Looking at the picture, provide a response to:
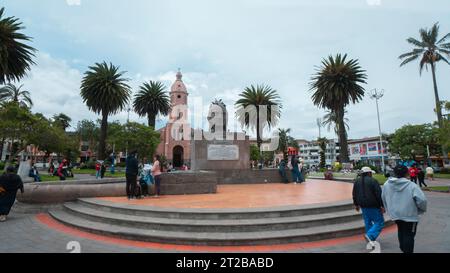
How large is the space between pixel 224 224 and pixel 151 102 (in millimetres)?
42569

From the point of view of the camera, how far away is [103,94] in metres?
34.7

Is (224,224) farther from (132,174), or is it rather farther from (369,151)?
(369,151)

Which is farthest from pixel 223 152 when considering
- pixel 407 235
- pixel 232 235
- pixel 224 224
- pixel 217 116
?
pixel 407 235

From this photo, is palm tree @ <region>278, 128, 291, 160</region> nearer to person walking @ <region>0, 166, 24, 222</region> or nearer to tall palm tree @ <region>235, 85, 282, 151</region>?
tall palm tree @ <region>235, 85, 282, 151</region>

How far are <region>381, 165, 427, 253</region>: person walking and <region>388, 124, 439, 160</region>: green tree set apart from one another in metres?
50.3

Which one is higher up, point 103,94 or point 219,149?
point 103,94

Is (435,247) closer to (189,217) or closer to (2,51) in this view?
(189,217)

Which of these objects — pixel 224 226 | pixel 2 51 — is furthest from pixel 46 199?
pixel 2 51

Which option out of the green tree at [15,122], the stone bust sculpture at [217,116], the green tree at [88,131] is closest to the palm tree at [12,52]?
the green tree at [15,122]

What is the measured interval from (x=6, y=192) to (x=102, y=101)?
30.7 meters

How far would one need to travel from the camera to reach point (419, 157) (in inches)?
1809

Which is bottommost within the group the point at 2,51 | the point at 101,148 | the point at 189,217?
the point at 189,217

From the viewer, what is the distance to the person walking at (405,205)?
12.6 ft

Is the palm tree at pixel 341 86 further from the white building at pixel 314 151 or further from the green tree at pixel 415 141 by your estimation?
the white building at pixel 314 151
